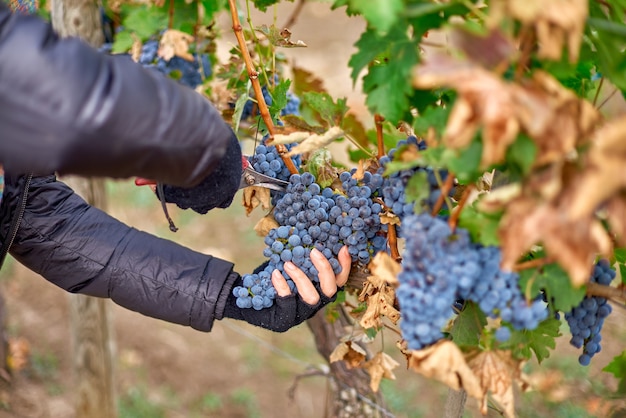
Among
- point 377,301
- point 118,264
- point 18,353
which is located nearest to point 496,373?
point 377,301

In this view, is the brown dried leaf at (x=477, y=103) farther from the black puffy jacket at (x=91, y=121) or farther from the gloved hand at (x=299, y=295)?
the gloved hand at (x=299, y=295)

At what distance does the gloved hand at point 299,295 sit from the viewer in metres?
1.39

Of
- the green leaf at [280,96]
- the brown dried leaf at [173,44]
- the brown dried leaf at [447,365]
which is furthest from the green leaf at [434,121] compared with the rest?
the brown dried leaf at [173,44]

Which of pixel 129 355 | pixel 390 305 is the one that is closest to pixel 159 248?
pixel 390 305

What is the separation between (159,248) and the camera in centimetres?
167

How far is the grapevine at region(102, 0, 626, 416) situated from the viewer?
2.52 ft

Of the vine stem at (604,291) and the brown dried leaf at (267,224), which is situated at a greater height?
the vine stem at (604,291)

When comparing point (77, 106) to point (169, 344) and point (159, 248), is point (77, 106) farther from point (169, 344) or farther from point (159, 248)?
point (169, 344)

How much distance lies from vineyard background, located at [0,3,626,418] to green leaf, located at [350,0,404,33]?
2.72 meters

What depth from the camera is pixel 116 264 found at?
1.63m

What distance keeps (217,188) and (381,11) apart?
0.59 metres

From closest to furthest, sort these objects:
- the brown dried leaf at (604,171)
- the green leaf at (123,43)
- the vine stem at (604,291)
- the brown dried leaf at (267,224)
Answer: the brown dried leaf at (604,171)
the vine stem at (604,291)
the brown dried leaf at (267,224)
the green leaf at (123,43)

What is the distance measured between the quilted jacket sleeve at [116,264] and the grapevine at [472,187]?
0.48 feet

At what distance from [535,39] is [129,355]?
143 inches
